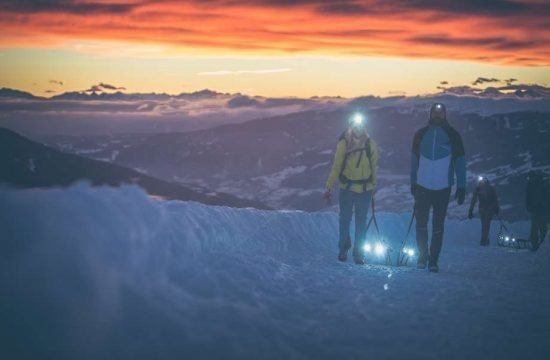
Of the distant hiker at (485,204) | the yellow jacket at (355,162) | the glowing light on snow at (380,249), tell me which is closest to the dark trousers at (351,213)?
the yellow jacket at (355,162)

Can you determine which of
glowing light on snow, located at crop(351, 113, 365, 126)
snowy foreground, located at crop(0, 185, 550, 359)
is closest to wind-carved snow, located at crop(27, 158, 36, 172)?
glowing light on snow, located at crop(351, 113, 365, 126)

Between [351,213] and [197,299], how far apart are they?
5172mm

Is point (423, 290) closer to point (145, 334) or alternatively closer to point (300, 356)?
point (300, 356)

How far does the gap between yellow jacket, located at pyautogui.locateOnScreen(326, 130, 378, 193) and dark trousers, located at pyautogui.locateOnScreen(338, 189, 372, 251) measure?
14 centimetres

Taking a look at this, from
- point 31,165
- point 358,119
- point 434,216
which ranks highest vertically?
point 358,119

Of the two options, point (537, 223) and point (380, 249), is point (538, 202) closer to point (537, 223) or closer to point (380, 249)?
point (537, 223)

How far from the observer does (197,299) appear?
544cm

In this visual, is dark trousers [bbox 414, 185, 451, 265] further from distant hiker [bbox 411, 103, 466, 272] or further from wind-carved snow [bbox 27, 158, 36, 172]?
wind-carved snow [bbox 27, 158, 36, 172]

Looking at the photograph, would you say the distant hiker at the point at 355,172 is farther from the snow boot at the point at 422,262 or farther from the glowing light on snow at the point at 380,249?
the snow boot at the point at 422,262

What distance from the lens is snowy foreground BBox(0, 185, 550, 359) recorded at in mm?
4113

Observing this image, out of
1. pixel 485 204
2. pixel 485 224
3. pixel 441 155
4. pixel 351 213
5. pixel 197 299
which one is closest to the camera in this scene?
pixel 197 299

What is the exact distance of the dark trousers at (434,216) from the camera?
9.23m

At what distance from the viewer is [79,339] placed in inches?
155

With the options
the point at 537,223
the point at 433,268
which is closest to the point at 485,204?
the point at 537,223
